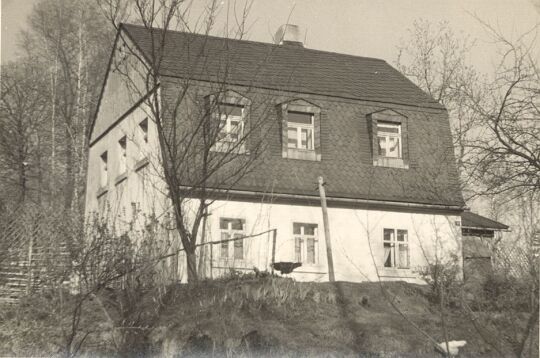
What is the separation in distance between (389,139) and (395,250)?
9.51ft

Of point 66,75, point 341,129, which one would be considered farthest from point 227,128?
point 66,75

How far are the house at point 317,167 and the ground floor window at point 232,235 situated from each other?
27mm

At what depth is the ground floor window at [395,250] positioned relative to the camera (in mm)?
19812

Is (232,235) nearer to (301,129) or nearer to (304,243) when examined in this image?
(304,243)

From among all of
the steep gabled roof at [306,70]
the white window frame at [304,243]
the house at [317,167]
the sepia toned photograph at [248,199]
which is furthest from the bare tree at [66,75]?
the white window frame at [304,243]

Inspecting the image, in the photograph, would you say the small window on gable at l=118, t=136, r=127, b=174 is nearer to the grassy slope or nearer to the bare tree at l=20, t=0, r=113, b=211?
the bare tree at l=20, t=0, r=113, b=211

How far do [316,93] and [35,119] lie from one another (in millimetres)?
10508

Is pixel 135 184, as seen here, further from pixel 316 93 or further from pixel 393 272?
pixel 393 272

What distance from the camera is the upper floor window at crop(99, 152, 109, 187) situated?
22.8 metres

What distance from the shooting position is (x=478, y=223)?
23344mm

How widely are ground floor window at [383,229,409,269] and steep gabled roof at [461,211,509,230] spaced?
9.89ft

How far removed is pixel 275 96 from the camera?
18719mm

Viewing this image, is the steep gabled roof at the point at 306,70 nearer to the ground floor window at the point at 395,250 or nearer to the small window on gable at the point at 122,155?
the small window on gable at the point at 122,155

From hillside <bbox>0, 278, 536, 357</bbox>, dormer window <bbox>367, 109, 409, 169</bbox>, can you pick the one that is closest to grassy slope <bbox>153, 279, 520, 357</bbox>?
hillside <bbox>0, 278, 536, 357</bbox>
